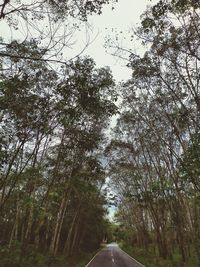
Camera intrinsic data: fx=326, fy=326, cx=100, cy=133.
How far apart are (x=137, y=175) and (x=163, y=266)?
9139mm

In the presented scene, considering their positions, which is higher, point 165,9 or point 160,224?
point 165,9

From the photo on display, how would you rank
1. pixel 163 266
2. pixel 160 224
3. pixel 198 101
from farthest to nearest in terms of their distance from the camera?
pixel 160 224
pixel 163 266
pixel 198 101

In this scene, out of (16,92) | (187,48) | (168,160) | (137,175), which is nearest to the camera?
(16,92)

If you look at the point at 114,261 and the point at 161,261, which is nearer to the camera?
the point at 161,261

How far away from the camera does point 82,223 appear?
1495 inches

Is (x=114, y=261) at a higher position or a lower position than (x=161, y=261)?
higher

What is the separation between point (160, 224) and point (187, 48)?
16.3 m

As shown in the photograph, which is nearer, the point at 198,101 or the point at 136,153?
the point at 198,101

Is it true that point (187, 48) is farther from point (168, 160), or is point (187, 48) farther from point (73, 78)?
point (168, 160)

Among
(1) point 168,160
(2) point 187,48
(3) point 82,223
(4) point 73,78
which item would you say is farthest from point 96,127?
(3) point 82,223

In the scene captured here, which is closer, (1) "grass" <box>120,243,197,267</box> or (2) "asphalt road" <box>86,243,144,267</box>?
(1) "grass" <box>120,243,197,267</box>

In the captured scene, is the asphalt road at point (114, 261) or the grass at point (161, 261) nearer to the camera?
the grass at point (161, 261)

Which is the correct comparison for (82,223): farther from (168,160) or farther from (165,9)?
(165,9)

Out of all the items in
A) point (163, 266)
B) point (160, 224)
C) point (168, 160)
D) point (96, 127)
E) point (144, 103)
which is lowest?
point (163, 266)
